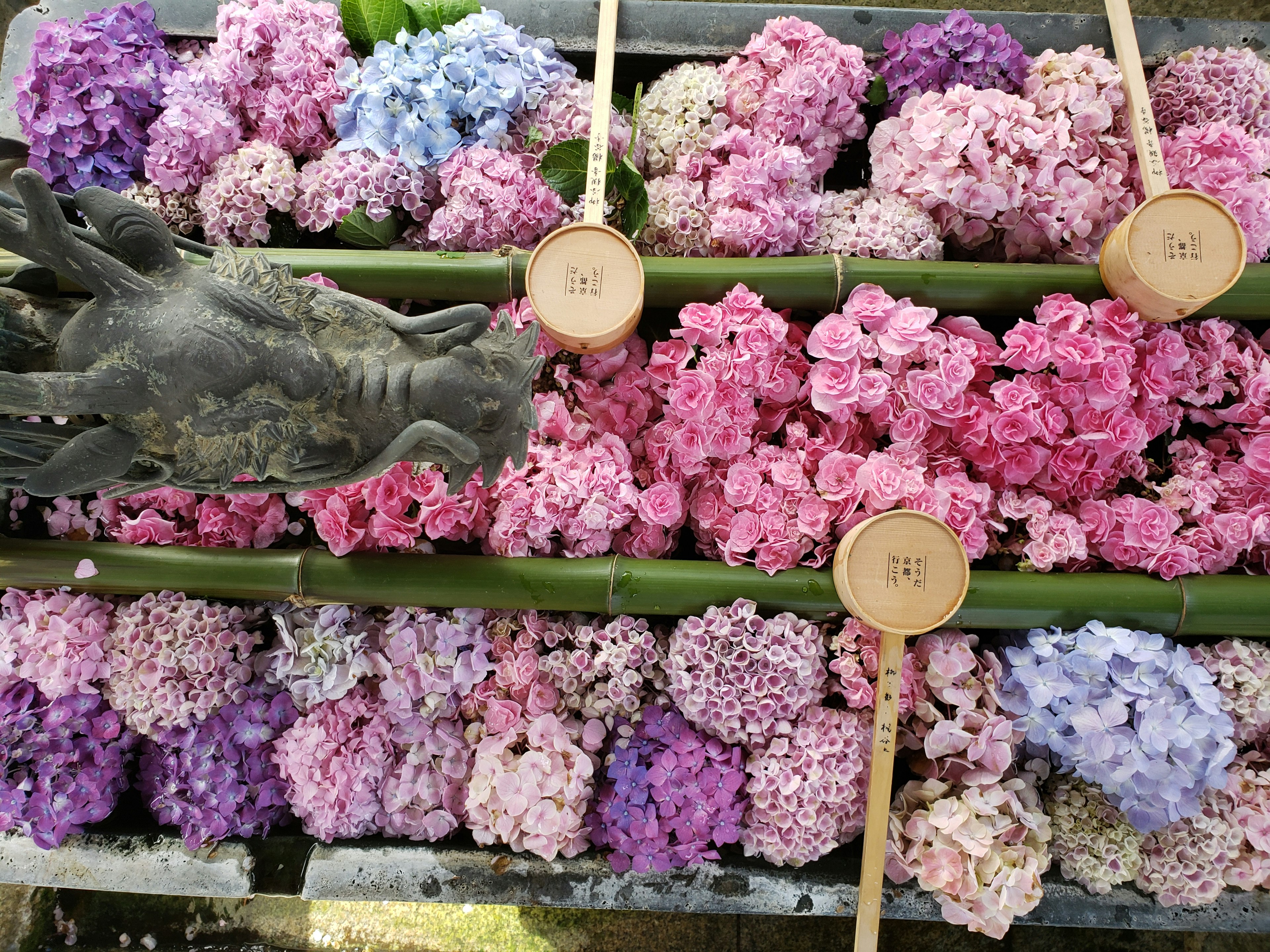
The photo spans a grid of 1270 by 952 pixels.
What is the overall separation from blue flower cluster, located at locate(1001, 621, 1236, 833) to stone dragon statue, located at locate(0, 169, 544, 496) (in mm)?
1673

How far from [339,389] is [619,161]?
56.8 inches

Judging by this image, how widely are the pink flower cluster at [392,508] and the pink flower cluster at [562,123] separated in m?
1.17

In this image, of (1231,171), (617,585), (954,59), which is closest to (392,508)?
(617,585)

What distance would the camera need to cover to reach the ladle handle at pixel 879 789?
1.88 meters

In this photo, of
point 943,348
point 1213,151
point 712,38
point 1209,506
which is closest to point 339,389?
point 943,348

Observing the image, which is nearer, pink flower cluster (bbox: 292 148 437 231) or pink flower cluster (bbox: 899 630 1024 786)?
pink flower cluster (bbox: 899 630 1024 786)

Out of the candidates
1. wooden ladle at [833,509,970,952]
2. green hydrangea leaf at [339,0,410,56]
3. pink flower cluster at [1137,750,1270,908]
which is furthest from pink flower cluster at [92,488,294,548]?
pink flower cluster at [1137,750,1270,908]

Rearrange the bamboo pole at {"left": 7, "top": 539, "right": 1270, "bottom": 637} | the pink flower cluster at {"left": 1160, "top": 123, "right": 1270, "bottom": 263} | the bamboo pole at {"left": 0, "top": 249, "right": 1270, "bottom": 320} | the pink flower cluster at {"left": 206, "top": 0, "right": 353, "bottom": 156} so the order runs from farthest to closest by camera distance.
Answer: the pink flower cluster at {"left": 206, "top": 0, "right": 353, "bottom": 156}, the pink flower cluster at {"left": 1160, "top": 123, "right": 1270, "bottom": 263}, the bamboo pole at {"left": 0, "top": 249, "right": 1270, "bottom": 320}, the bamboo pole at {"left": 7, "top": 539, "right": 1270, "bottom": 637}

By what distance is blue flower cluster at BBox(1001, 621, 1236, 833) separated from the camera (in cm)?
195

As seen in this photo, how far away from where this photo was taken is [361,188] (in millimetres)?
2295

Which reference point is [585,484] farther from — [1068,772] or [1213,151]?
[1213,151]

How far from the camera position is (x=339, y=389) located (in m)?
1.38

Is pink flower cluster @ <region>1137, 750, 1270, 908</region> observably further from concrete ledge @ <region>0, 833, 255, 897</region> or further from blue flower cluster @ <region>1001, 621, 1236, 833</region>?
concrete ledge @ <region>0, 833, 255, 897</region>

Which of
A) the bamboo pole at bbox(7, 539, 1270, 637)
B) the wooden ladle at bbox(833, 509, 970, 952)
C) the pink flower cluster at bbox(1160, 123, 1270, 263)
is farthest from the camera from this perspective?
the pink flower cluster at bbox(1160, 123, 1270, 263)
